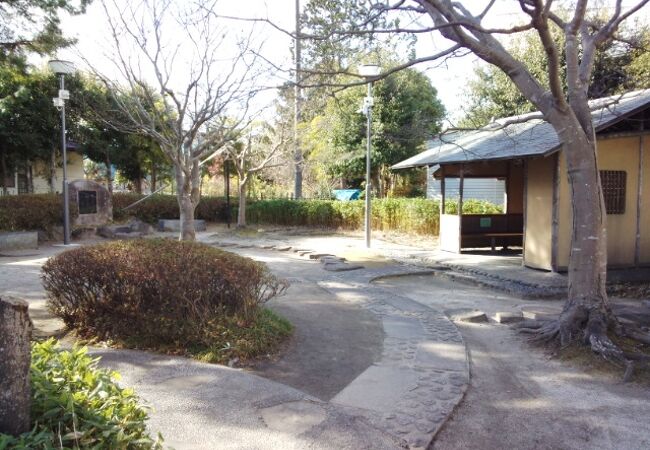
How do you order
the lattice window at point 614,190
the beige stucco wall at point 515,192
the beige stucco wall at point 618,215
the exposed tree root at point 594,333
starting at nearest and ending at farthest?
1. the exposed tree root at point 594,333
2. the beige stucco wall at point 618,215
3. the lattice window at point 614,190
4. the beige stucco wall at point 515,192

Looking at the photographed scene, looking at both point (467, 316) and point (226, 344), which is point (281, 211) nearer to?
point (467, 316)

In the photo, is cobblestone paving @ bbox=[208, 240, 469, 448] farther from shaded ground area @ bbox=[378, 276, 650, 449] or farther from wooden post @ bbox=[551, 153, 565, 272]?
wooden post @ bbox=[551, 153, 565, 272]

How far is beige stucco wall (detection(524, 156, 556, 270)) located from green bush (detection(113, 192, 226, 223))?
51.1 ft

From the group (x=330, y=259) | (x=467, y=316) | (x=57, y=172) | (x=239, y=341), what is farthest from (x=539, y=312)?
(x=57, y=172)

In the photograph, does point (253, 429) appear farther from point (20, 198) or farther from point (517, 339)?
point (20, 198)

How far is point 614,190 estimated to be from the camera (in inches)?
403

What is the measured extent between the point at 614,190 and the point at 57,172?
23.7 meters

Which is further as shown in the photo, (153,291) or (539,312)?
(539,312)

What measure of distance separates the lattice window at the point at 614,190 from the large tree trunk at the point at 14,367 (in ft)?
35.1

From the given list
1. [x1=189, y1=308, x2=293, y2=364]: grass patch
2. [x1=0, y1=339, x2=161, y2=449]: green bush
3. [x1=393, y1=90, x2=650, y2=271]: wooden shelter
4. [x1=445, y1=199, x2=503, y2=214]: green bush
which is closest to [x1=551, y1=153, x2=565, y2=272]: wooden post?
[x1=393, y1=90, x2=650, y2=271]: wooden shelter

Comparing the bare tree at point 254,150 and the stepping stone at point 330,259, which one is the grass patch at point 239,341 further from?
the bare tree at point 254,150

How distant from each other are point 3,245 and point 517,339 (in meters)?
12.7

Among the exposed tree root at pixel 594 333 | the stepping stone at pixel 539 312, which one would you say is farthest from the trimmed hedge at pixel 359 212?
Answer: the exposed tree root at pixel 594 333

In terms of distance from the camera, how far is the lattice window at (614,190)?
10.2 meters
